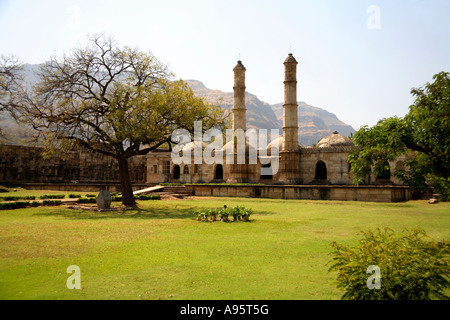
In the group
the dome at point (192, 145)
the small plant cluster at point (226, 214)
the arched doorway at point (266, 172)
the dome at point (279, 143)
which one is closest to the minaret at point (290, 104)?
the dome at point (279, 143)

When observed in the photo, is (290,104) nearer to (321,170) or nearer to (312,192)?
(321,170)

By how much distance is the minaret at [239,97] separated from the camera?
32.6 m

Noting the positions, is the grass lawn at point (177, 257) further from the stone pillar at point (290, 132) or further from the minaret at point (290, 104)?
the minaret at point (290, 104)

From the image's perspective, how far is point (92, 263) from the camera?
6215 millimetres

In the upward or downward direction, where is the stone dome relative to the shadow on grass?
upward

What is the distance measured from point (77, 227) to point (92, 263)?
4.80 meters

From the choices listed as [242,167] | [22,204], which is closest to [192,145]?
[242,167]

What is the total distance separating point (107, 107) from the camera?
1716 centimetres

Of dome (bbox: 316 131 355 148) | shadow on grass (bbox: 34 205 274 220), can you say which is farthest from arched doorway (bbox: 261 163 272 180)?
shadow on grass (bbox: 34 205 274 220)

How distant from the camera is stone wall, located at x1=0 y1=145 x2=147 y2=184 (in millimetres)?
31562

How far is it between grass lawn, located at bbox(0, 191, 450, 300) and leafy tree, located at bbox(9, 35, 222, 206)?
5973mm

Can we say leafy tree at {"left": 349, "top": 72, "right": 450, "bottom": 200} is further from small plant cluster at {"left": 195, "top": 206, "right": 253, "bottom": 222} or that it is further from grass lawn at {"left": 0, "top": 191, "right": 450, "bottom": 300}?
small plant cluster at {"left": 195, "top": 206, "right": 253, "bottom": 222}
